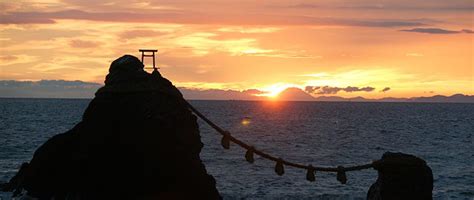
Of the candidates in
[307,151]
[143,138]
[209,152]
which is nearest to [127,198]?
[143,138]

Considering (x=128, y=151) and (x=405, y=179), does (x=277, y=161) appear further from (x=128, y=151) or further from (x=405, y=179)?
(x=128, y=151)

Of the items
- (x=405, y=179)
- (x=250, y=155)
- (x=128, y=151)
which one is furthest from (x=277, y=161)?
(x=128, y=151)

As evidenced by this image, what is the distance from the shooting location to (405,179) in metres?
15.5

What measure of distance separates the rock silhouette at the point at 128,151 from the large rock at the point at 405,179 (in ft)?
16.3

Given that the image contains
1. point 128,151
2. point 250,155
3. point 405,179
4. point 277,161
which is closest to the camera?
point 128,151

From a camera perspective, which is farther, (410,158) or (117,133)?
(410,158)

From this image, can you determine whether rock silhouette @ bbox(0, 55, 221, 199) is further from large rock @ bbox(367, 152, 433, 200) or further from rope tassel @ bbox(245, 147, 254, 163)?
large rock @ bbox(367, 152, 433, 200)

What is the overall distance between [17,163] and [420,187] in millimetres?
36705

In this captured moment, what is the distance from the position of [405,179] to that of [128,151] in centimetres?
746

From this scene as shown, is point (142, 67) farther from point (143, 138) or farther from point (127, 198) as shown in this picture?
point (127, 198)

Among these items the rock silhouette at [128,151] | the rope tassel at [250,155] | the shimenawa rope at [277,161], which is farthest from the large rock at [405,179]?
the rock silhouette at [128,151]

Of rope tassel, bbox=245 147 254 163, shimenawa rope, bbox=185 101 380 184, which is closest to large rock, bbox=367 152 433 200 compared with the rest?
shimenawa rope, bbox=185 101 380 184

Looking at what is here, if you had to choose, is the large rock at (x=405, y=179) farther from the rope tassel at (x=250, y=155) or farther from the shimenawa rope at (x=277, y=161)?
the rope tassel at (x=250, y=155)

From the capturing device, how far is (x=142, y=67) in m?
14.4
